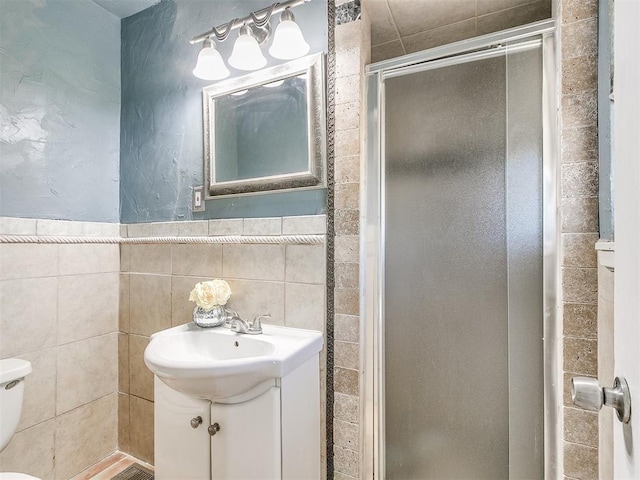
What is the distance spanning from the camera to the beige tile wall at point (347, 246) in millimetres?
1195

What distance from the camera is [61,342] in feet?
4.85

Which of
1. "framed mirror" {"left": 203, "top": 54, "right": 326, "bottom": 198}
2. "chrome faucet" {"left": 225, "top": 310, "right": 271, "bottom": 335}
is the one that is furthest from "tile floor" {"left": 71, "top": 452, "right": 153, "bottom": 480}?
"framed mirror" {"left": 203, "top": 54, "right": 326, "bottom": 198}

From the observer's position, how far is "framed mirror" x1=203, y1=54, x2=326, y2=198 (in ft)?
4.20

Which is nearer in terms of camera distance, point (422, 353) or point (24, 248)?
point (422, 353)

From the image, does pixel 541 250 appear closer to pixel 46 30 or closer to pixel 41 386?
pixel 41 386

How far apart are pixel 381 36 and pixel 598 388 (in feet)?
4.78

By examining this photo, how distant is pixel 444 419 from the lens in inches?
45.8

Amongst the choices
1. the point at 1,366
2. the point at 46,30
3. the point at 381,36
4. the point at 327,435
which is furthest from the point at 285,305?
the point at 46,30

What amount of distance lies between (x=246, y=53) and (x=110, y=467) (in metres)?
2.10

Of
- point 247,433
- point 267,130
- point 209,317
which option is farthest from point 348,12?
point 247,433

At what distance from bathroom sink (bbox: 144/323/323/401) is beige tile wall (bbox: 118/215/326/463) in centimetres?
12

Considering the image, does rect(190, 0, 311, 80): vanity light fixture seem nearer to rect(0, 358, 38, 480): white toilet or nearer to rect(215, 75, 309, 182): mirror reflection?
rect(215, 75, 309, 182): mirror reflection

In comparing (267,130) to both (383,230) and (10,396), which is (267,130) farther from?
(10,396)

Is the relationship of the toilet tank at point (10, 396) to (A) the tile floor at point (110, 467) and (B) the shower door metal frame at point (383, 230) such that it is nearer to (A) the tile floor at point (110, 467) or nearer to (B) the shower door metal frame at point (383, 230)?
(A) the tile floor at point (110, 467)
